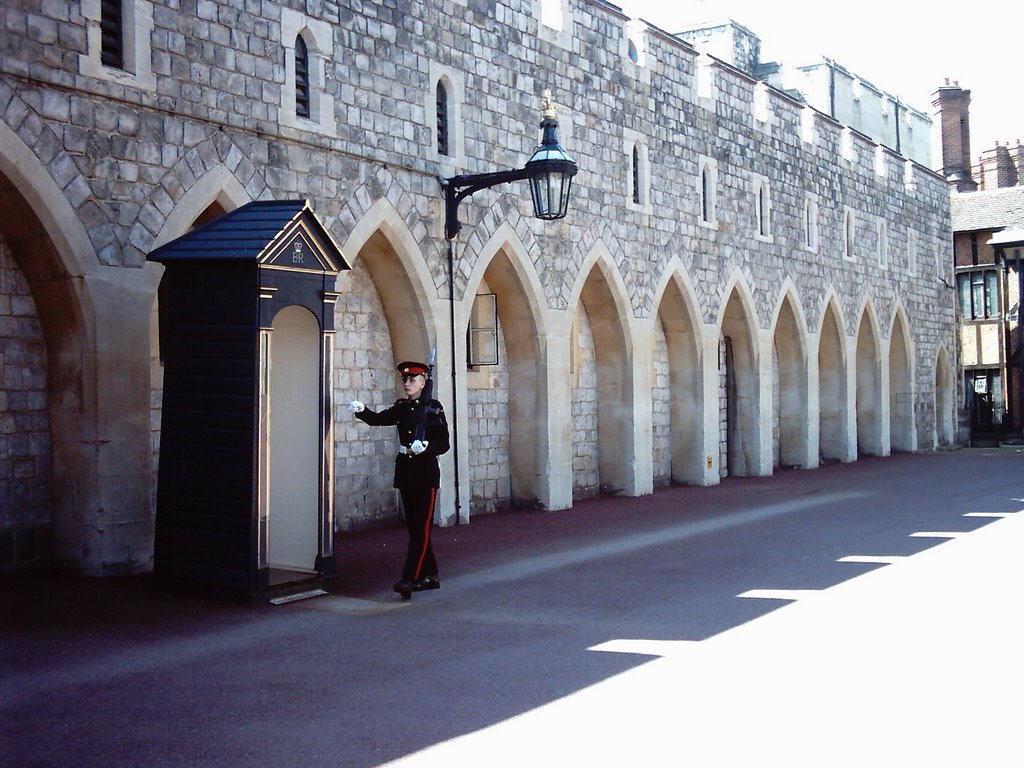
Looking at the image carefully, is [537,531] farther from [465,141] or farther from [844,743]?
[844,743]

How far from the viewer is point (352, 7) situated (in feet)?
35.8

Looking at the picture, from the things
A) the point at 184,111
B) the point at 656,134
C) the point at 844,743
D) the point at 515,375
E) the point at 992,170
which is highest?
the point at 992,170

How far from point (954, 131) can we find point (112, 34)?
31.5 meters

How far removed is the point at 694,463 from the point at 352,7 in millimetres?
8448

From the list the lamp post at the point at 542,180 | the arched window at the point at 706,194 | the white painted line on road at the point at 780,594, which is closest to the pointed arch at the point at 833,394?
the arched window at the point at 706,194

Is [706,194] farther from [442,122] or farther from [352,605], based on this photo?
[352,605]

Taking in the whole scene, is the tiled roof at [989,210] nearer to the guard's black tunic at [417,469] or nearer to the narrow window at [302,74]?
the narrow window at [302,74]

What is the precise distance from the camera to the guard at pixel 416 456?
765cm

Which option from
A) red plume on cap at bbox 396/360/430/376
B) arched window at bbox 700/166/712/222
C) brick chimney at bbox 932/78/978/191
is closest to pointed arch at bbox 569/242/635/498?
A: arched window at bbox 700/166/712/222

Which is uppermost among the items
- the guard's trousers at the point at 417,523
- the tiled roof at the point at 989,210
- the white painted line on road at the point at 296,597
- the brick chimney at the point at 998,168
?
the brick chimney at the point at 998,168

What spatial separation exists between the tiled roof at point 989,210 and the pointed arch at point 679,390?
54.7ft

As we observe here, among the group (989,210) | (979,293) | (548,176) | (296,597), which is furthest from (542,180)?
(989,210)

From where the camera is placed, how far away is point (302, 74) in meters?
10.4

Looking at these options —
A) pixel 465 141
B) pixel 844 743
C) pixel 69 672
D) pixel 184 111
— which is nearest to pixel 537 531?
pixel 465 141
